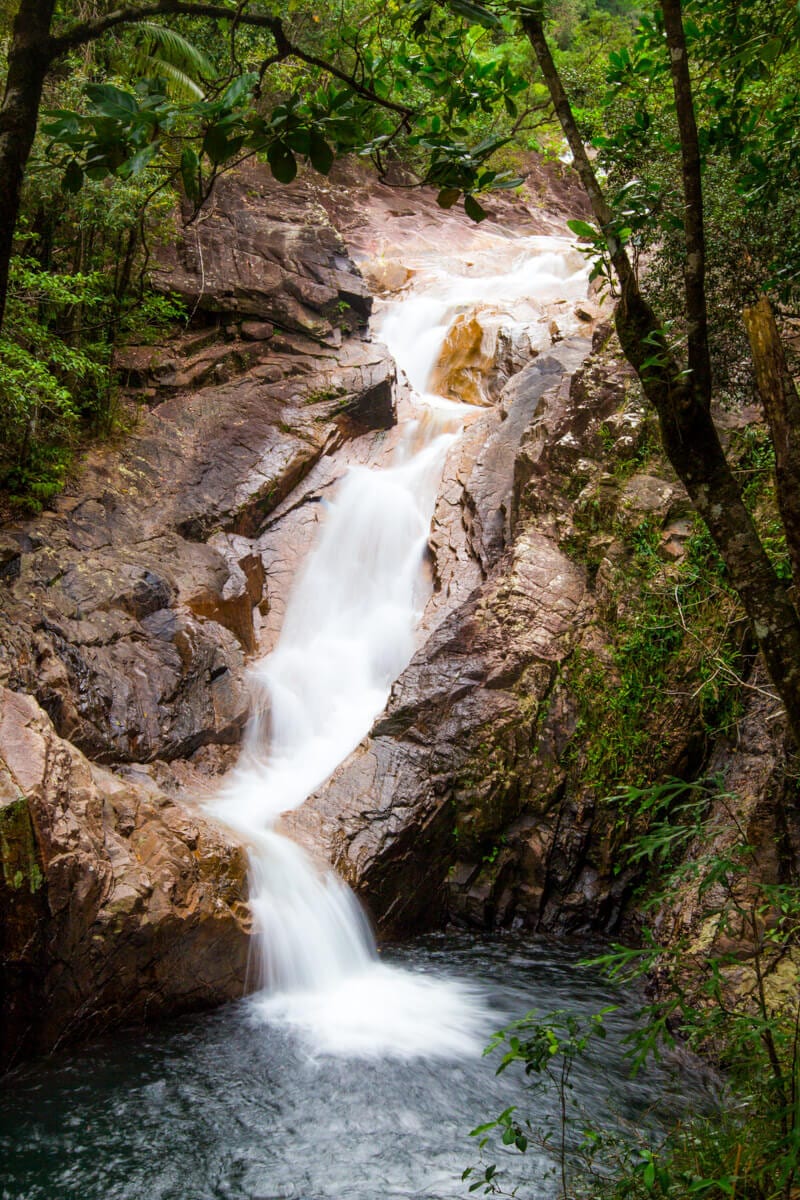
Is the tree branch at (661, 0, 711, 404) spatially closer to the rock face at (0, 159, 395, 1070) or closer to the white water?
the rock face at (0, 159, 395, 1070)

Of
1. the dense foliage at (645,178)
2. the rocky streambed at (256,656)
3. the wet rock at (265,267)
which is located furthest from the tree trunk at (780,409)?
the wet rock at (265,267)

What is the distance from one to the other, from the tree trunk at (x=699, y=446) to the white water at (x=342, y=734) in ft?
15.1

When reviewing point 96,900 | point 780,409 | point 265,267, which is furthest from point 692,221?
point 265,267

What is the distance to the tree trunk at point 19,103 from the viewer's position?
2.05 meters

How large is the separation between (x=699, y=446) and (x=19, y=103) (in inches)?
87.1

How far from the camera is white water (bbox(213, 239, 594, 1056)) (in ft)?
21.0

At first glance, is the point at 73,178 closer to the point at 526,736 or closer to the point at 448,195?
the point at 448,195

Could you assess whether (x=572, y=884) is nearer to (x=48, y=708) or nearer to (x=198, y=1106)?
(x=198, y=1106)

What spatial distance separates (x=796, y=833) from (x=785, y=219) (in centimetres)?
511

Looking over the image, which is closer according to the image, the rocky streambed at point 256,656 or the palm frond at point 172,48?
the rocky streambed at point 256,656

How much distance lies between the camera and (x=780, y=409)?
2.64 m

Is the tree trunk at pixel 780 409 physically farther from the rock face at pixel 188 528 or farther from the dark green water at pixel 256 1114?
the rock face at pixel 188 528

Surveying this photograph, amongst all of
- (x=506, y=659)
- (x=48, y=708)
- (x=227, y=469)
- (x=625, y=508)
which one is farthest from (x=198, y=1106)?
(x=227, y=469)

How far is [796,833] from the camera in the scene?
627 cm
